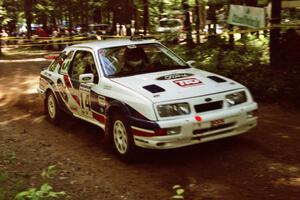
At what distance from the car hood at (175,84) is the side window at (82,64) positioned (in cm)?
81

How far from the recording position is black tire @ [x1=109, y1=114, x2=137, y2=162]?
21.4ft

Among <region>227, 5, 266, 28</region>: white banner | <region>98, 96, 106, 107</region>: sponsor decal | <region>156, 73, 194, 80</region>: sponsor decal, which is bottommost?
<region>98, 96, 106, 107</region>: sponsor decal

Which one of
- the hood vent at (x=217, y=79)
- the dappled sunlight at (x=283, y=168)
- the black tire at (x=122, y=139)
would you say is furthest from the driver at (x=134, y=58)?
the dappled sunlight at (x=283, y=168)

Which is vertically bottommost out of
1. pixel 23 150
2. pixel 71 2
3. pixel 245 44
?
pixel 23 150

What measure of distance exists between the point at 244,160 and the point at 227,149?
0.58 metres

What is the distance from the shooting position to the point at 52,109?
965 centimetres

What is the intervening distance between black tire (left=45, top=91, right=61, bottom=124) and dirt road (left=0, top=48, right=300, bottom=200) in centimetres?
22

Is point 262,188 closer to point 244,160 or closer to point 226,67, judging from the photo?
point 244,160

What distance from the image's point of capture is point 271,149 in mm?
6984

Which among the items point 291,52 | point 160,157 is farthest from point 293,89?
point 160,157

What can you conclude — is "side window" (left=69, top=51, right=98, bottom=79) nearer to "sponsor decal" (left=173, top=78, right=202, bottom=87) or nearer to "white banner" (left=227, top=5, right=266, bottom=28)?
"sponsor decal" (left=173, top=78, right=202, bottom=87)

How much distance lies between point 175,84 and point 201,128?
0.86 m

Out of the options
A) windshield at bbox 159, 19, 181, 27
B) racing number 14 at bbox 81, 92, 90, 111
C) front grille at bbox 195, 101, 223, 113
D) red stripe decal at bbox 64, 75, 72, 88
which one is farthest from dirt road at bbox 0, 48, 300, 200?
windshield at bbox 159, 19, 181, 27

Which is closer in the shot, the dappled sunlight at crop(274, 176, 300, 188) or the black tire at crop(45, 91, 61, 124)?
the dappled sunlight at crop(274, 176, 300, 188)
